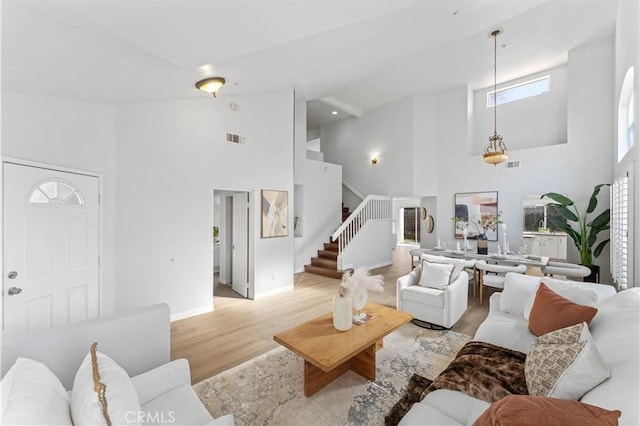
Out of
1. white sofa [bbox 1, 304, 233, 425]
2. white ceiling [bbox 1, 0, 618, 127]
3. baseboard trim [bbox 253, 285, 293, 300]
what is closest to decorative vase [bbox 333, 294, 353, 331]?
white sofa [bbox 1, 304, 233, 425]

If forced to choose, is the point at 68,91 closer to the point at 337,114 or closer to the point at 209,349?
the point at 209,349

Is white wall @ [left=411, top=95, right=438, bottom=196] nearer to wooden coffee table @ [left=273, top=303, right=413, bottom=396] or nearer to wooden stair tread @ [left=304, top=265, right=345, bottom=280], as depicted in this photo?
wooden stair tread @ [left=304, top=265, right=345, bottom=280]

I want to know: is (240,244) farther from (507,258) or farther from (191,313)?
(507,258)

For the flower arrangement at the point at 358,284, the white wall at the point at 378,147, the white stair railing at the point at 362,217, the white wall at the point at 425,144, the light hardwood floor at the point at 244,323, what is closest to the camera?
the flower arrangement at the point at 358,284

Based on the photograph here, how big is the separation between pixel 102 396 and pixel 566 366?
89.8 inches

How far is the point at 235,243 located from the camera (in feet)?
18.2

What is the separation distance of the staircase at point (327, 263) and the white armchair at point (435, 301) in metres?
2.63

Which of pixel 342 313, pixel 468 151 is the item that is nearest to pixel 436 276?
pixel 342 313

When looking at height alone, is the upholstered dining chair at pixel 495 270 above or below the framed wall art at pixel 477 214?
below

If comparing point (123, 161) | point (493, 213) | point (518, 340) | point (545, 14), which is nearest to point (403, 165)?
point (493, 213)

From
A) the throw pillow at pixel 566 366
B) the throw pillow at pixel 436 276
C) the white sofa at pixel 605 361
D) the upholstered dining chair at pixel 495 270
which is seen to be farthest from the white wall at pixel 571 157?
the throw pillow at pixel 566 366

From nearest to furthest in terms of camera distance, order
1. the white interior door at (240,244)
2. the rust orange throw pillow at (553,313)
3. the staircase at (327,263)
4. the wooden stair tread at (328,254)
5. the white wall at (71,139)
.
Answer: the rust orange throw pillow at (553,313)
the white wall at (71,139)
the white interior door at (240,244)
the staircase at (327,263)
the wooden stair tread at (328,254)

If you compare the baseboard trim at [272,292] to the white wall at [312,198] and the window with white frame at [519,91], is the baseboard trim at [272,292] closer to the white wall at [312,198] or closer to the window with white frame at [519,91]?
the white wall at [312,198]

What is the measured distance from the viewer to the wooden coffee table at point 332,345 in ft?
7.04
